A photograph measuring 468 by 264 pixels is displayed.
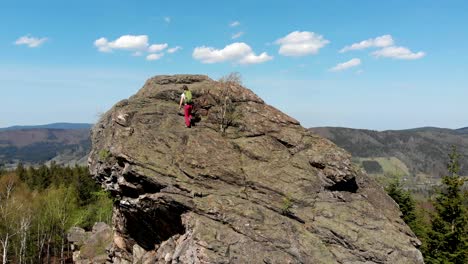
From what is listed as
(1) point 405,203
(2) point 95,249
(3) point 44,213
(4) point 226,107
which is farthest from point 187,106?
(3) point 44,213

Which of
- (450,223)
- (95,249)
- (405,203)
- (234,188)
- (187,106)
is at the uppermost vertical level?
(187,106)

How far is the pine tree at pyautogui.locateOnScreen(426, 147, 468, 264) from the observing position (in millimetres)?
36719

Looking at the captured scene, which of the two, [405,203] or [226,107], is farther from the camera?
[405,203]

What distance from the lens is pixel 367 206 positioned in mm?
25312

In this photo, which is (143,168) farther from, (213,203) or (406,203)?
(406,203)

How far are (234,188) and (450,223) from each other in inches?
1026

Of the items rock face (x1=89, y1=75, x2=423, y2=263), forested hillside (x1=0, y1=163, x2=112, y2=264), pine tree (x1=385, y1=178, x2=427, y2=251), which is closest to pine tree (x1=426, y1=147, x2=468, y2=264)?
pine tree (x1=385, y1=178, x2=427, y2=251)

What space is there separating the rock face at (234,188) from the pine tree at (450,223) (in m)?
14.5

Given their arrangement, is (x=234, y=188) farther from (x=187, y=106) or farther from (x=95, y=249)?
(x=95, y=249)

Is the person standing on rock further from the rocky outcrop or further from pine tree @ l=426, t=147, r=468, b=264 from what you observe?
pine tree @ l=426, t=147, r=468, b=264

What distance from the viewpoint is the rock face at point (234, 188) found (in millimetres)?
21594

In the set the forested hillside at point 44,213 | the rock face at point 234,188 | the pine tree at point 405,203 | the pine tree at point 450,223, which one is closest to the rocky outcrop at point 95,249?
the rock face at point 234,188

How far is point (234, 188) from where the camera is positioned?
78.6ft

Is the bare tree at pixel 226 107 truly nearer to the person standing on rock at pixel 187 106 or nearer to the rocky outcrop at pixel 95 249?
the person standing on rock at pixel 187 106
